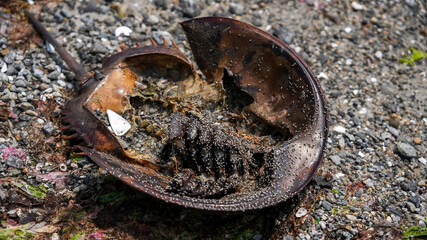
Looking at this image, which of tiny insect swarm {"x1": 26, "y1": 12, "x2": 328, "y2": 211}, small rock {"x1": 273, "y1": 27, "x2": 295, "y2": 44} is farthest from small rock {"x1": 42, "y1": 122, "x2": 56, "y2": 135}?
small rock {"x1": 273, "y1": 27, "x2": 295, "y2": 44}

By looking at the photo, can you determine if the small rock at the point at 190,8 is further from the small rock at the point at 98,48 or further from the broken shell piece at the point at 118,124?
the broken shell piece at the point at 118,124

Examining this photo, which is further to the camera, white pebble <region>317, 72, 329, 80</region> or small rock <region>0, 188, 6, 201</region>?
white pebble <region>317, 72, 329, 80</region>

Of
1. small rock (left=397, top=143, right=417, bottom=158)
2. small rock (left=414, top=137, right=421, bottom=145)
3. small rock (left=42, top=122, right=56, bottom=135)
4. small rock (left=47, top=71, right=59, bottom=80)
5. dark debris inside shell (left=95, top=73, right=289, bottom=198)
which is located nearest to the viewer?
dark debris inside shell (left=95, top=73, right=289, bottom=198)

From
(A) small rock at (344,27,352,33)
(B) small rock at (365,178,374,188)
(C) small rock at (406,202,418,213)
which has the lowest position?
(C) small rock at (406,202,418,213)

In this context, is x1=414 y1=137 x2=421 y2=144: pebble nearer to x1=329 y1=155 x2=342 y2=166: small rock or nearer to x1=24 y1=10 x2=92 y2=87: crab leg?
x1=329 y1=155 x2=342 y2=166: small rock

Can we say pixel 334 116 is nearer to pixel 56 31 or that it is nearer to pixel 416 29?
pixel 416 29

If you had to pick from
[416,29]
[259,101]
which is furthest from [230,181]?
[416,29]

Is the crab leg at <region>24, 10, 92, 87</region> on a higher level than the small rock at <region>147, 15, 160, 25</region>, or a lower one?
higher
